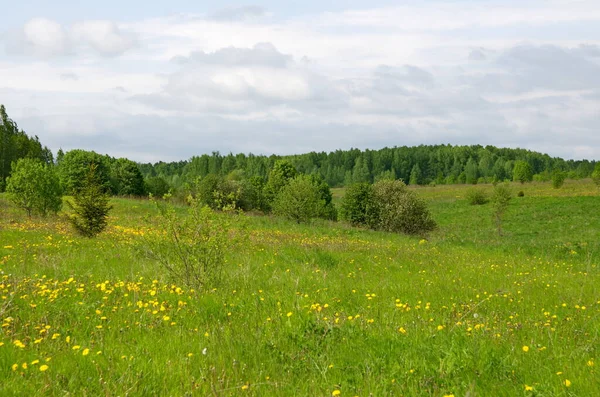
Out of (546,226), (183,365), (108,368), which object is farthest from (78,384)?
(546,226)

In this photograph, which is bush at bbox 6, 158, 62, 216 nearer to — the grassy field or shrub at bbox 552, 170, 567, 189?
the grassy field

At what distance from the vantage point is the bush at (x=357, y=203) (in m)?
37.8

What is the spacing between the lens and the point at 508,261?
1412cm

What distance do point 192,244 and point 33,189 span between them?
21.3 metres

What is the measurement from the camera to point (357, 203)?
125 ft

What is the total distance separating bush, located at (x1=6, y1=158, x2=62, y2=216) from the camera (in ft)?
78.7

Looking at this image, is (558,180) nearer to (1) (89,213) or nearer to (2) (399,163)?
(1) (89,213)

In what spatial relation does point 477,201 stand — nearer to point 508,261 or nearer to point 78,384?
point 508,261

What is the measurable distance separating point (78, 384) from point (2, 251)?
10.2 meters

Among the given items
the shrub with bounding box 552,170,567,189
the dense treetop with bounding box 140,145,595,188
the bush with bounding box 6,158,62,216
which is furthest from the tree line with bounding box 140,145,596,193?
the bush with bounding box 6,158,62,216

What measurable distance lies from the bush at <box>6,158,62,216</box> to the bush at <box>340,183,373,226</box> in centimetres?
2299

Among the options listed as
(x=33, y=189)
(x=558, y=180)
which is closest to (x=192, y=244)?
(x=33, y=189)

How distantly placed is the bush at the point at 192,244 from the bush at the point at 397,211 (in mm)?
28571

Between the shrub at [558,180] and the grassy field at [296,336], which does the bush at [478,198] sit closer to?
the shrub at [558,180]
